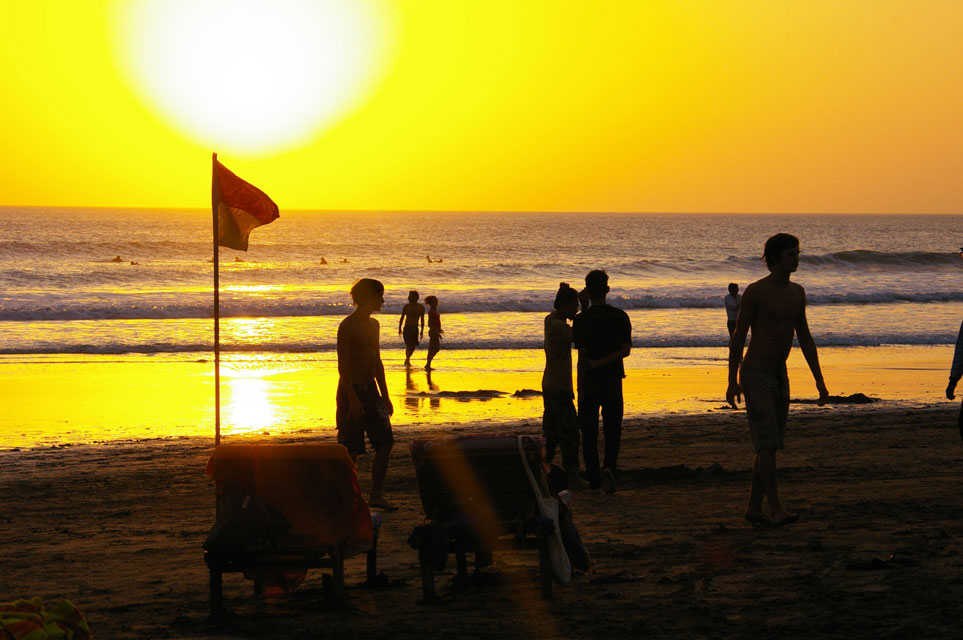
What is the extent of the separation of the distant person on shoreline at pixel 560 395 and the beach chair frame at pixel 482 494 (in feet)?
10.9

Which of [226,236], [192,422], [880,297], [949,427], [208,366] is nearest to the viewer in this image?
[226,236]

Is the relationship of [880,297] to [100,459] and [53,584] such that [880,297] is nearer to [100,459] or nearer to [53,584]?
[100,459]

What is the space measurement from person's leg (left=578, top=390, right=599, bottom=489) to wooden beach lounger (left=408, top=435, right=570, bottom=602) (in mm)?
3075

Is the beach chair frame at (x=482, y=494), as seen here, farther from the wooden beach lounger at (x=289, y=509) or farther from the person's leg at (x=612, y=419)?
the person's leg at (x=612, y=419)

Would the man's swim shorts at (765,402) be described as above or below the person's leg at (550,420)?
above

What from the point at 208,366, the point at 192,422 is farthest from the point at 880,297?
the point at 192,422

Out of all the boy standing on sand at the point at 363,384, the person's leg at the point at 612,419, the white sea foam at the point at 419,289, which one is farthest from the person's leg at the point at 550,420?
the white sea foam at the point at 419,289

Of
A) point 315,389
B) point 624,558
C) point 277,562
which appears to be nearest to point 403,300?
point 315,389

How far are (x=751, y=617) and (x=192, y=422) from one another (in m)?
10.3

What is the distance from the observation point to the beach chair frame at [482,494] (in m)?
5.97

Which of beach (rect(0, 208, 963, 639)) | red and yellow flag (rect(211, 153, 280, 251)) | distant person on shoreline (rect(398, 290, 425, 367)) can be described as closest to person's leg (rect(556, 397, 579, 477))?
beach (rect(0, 208, 963, 639))

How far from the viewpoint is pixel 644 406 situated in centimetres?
1573

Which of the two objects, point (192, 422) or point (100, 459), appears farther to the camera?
point (192, 422)

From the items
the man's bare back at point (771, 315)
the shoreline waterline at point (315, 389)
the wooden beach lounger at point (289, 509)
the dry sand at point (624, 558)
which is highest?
the man's bare back at point (771, 315)
